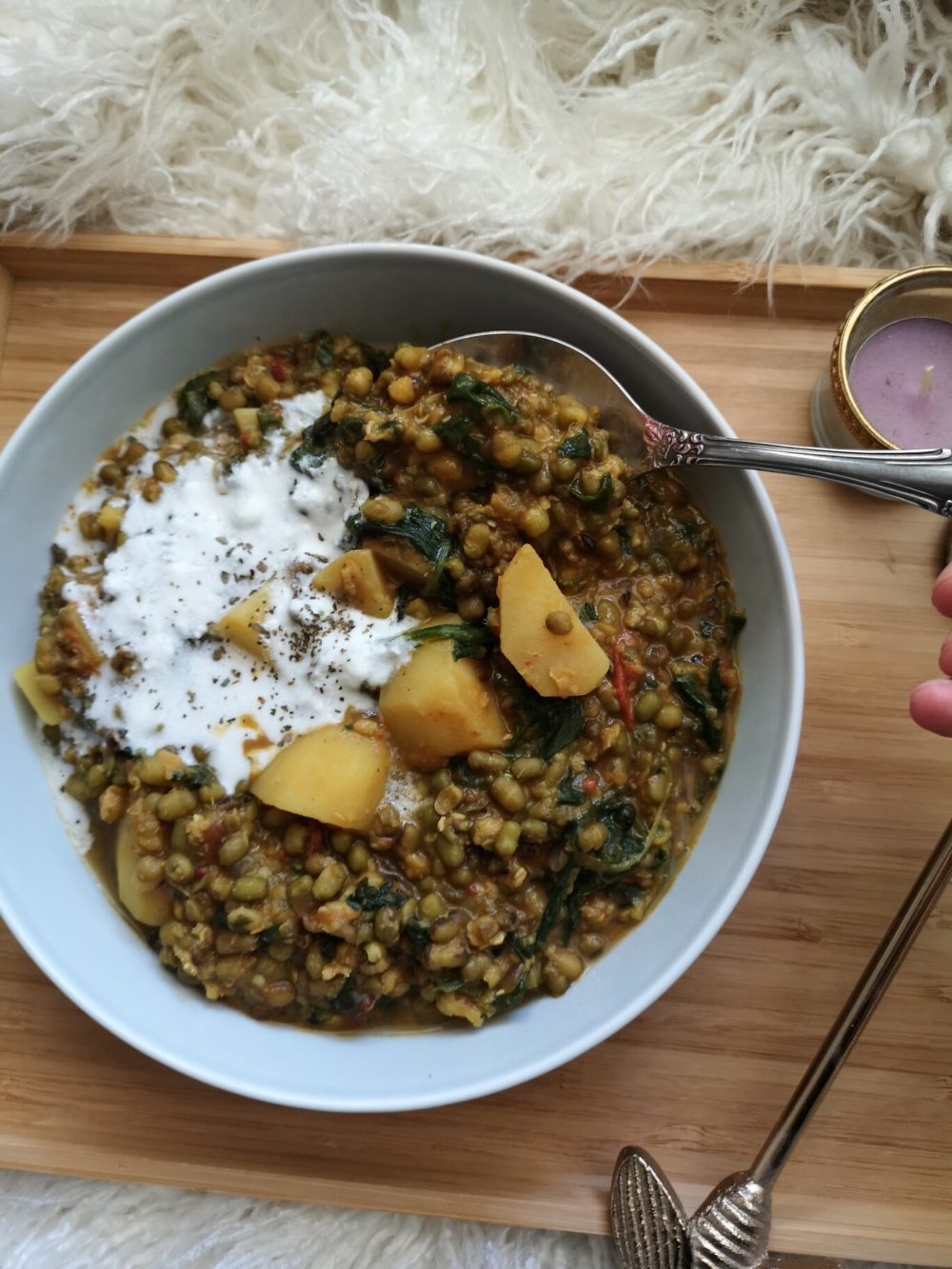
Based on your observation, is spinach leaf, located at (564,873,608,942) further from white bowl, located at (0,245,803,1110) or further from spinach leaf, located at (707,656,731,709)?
spinach leaf, located at (707,656,731,709)

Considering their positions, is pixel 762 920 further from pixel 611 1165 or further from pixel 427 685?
pixel 427 685

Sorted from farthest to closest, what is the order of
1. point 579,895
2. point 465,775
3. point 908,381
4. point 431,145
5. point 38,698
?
1. point 431,145
2. point 908,381
3. point 38,698
4. point 579,895
5. point 465,775

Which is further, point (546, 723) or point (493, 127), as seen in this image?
point (493, 127)

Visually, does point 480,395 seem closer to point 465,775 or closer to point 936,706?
point 465,775

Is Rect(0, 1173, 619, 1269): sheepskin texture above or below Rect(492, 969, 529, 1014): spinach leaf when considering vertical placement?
below

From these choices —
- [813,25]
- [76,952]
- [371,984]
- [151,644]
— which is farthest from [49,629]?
[813,25]

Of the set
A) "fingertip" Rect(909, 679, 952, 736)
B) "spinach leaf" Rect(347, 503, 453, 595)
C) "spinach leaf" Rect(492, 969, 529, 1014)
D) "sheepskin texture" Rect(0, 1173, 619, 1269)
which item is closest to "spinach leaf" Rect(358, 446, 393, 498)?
"spinach leaf" Rect(347, 503, 453, 595)

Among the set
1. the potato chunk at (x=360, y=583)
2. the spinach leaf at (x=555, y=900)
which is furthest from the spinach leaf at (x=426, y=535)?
the spinach leaf at (x=555, y=900)

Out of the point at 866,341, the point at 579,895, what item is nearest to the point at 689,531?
the point at 866,341
